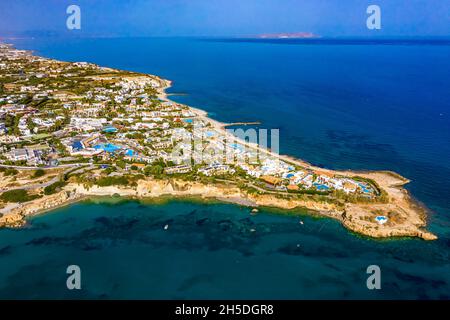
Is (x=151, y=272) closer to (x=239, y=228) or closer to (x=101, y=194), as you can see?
(x=239, y=228)

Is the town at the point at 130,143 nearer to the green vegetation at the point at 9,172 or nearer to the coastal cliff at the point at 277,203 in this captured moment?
the green vegetation at the point at 9,172

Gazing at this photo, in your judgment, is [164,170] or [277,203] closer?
[277,203]

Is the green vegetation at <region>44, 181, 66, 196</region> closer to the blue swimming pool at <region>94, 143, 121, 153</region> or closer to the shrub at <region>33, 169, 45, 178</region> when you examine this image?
the shrub at <region>33, 169, 45, 178</region>

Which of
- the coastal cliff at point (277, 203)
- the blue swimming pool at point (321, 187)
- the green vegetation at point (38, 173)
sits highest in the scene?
the green vegetation at point (38, 173)

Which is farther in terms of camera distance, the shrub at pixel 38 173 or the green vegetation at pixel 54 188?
the shrub at pixel 38 173

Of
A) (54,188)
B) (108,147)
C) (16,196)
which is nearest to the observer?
(16,196)

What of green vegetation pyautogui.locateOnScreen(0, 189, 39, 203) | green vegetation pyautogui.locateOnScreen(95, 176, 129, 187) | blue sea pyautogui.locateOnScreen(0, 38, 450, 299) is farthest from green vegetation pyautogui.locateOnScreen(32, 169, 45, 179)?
blue sea pyautogui.locateOnScreen(0, 38, 450, 299)

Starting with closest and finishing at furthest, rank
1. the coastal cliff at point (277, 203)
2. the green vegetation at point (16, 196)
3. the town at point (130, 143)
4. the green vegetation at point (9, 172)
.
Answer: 1. the coastal cliff at point (277, 203)
2. the green vegetation at point (16, 196)
3. the town at point (130, 143)
4. the green vegetation at point (9, 172)

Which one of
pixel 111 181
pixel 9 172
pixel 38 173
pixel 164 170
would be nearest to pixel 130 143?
pixel 164 170

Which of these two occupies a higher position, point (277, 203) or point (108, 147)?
point (108, 147)

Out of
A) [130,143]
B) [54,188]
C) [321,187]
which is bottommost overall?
[321,187]

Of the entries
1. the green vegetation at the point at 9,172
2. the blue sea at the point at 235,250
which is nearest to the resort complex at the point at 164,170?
the green vegetation at the point at 9,172

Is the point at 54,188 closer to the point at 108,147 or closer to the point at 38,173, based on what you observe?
the point at 38,173
